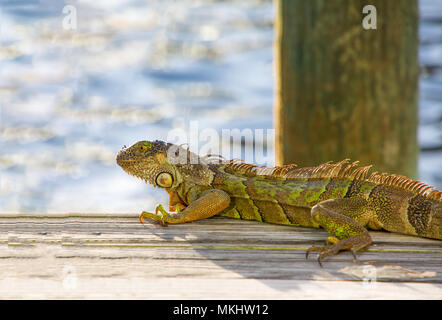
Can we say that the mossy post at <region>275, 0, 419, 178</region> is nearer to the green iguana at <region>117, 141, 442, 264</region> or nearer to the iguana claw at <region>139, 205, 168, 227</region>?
the green iguana at <region>117, 141, 442, 264</region>

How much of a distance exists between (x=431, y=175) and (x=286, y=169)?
7.38m

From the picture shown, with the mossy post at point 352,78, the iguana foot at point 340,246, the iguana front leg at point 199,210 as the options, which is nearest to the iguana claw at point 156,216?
the iguana front leg at point 199,210

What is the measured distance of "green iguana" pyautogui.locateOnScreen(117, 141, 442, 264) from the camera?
11.9 feet

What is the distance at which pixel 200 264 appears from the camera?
3084mm

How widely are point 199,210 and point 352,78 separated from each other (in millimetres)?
2153

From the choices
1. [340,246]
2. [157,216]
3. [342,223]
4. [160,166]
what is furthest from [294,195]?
[160,166]

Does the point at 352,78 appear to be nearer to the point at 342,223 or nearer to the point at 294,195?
the point at 294,195

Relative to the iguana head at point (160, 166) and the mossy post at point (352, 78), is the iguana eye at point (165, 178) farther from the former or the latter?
the mossy post at point (352, 78)

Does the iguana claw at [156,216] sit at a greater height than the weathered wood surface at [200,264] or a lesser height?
greater

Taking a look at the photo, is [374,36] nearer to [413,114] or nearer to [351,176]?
[413,114]

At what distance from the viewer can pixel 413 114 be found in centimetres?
545

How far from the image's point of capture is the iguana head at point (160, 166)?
4.43 meters

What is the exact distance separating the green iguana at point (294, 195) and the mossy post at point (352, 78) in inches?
41.8

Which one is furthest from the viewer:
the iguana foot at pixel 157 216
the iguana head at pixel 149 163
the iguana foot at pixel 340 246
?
the iguana head at pixel 149 163
